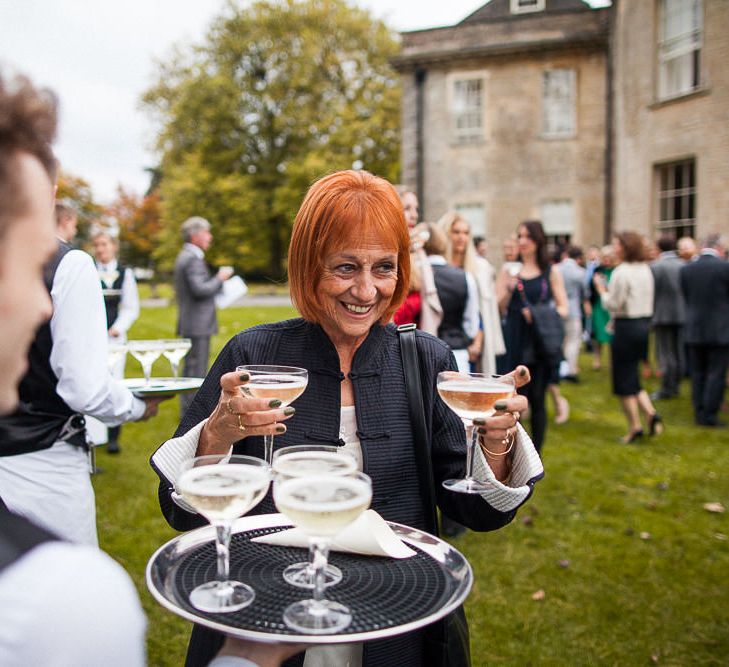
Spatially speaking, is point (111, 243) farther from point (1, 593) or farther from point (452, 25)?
point (452, 25)

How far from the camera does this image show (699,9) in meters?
16.0

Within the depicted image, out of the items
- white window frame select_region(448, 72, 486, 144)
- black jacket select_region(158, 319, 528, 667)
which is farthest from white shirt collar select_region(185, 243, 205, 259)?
white window frame select_region(448, 72, 486, 144)

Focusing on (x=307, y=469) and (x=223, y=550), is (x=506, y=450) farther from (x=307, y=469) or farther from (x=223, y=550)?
(x=223, y=550)

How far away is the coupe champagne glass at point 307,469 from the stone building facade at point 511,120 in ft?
67.8

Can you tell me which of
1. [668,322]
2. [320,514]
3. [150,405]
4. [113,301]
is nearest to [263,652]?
[320,514]

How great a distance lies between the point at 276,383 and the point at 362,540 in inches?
21.7

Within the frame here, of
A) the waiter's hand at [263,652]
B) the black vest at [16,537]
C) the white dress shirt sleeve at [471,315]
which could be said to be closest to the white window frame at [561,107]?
the white dress shirt sleeve at [471,315]

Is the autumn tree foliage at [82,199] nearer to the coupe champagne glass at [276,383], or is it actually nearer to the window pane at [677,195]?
the window pane at [677,195]

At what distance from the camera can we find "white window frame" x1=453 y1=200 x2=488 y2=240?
2188 centimetres

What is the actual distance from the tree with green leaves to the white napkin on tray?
32093mm

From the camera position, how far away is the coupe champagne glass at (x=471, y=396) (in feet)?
6.82

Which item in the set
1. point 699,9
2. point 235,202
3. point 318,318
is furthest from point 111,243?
point 235,202

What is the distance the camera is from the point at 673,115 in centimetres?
1661

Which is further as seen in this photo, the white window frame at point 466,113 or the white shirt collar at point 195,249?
the white window frame at point 466,113
